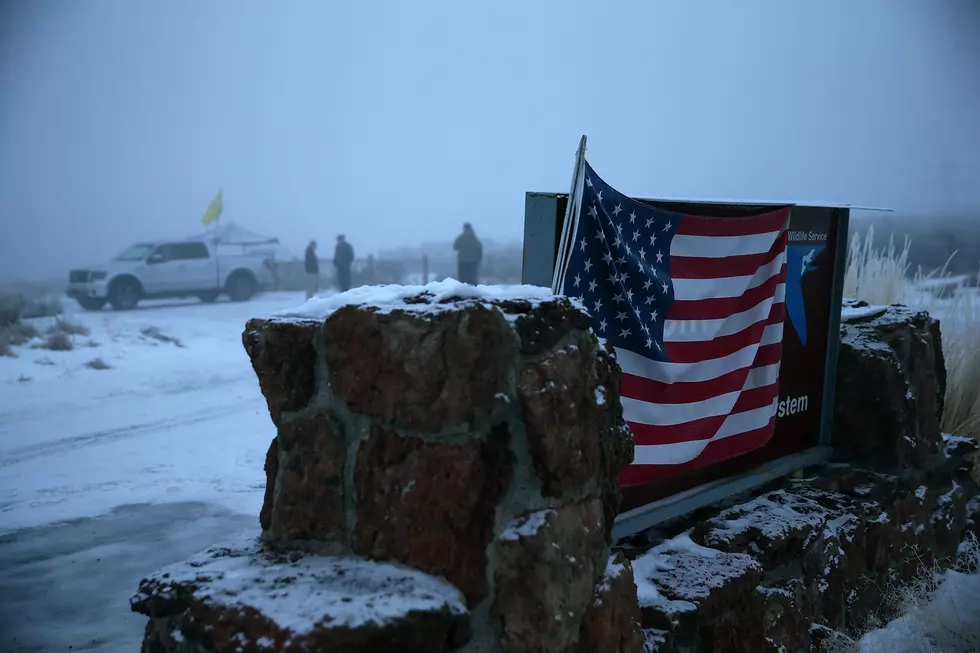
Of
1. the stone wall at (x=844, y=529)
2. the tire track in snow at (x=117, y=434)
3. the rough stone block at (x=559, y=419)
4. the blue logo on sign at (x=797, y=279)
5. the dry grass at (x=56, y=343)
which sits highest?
the blue logo on sign at (x=797, y=279)

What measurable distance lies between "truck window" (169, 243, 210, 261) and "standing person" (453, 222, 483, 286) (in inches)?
169

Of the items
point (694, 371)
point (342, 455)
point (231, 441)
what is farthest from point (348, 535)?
point (231, 441)

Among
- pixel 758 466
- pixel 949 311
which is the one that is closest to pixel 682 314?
pixel 758 466

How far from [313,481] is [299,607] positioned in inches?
13.8

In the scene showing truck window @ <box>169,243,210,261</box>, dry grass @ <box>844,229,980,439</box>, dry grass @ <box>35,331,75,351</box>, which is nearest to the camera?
dry grass @ <box>844,229,980,439</box>

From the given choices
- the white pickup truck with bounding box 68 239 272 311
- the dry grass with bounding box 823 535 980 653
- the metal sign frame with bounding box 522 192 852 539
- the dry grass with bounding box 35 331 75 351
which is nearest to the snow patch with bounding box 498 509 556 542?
the metal sign frame with bounding box 522 192 852 539

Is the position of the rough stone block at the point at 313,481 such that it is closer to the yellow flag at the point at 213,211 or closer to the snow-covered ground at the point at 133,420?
the snow-covered ground at the point at 133,420

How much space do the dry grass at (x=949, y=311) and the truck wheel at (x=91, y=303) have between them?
973cm

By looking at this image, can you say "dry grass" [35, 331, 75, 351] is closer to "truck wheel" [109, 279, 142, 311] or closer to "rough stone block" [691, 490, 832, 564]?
"truck wheel" [109, 279, 142, 311]

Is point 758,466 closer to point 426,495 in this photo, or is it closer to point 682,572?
point 682,572

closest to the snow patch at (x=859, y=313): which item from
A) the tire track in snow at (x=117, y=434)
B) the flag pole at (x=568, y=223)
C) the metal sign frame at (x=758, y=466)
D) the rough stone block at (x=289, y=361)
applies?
the metal sign frame at (x=758, y=466)

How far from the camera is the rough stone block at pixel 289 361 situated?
1.92m

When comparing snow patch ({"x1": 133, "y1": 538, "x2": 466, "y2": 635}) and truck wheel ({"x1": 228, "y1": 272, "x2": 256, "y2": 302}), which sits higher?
snow patch ({"x1": 133, "y1": 538, "x2": 466, "y2": 635})

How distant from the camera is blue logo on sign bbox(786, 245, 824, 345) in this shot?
12.7 ft
